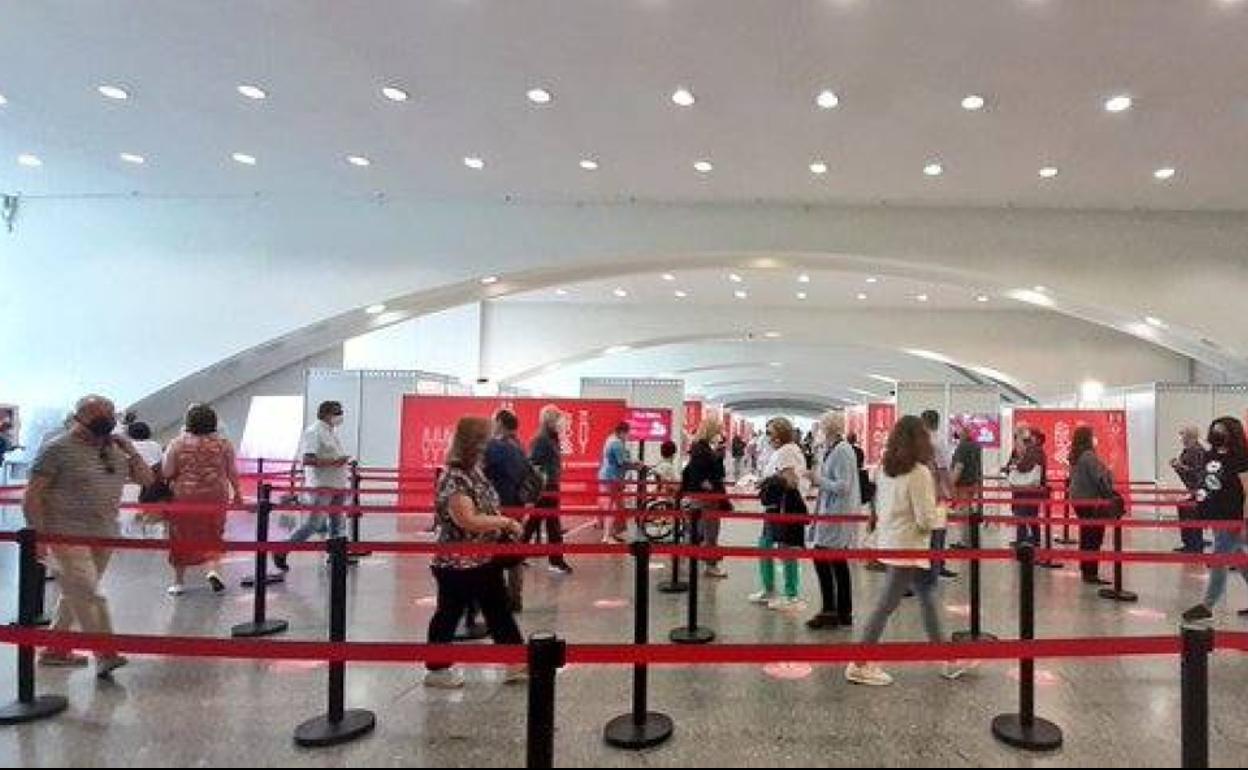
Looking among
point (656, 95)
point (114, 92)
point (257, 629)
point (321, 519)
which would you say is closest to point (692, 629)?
point (257, 629)

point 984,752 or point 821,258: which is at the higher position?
point 821,258

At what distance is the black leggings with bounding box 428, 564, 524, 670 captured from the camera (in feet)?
13.1

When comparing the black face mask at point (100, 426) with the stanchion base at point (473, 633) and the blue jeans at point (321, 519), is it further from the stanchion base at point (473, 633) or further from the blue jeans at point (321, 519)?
the blue jeans at point (321, 519)

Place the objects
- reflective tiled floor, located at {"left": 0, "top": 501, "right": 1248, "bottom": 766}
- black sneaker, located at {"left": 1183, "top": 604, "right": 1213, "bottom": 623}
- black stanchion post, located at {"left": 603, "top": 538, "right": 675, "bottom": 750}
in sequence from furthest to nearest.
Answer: black sneaker, located at {"left": 1183, "top": 604, "right": 1213, "bottom": 623} → black stanchion post, located at {"left": 603, "top": 538, "right": 675, "bottom": 750} → reflective tiled floor, located at {"left": 0, "top": 501, "right": 1248, "bottom": 766}

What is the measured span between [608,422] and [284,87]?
5.97 metres

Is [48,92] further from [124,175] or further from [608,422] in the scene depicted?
[608,422]

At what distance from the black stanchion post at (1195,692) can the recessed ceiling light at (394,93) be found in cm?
804

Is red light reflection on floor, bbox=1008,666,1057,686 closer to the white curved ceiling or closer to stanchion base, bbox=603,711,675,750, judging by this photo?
stanchion base, bbox=603,711,675,750

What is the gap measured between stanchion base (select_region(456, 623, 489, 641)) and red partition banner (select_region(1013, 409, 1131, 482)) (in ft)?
37.7

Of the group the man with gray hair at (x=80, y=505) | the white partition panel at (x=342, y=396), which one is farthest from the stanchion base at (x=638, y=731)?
the white partition panel at (x=342, y=396)

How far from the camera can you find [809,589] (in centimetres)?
704

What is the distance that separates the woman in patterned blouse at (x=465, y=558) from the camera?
400cm

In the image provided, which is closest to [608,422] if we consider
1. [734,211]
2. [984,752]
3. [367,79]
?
[734,211]

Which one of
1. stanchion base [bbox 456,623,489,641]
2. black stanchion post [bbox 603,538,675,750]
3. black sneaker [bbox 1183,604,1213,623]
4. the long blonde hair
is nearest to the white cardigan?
black stanchion post [bbox 603,538,675,750]
